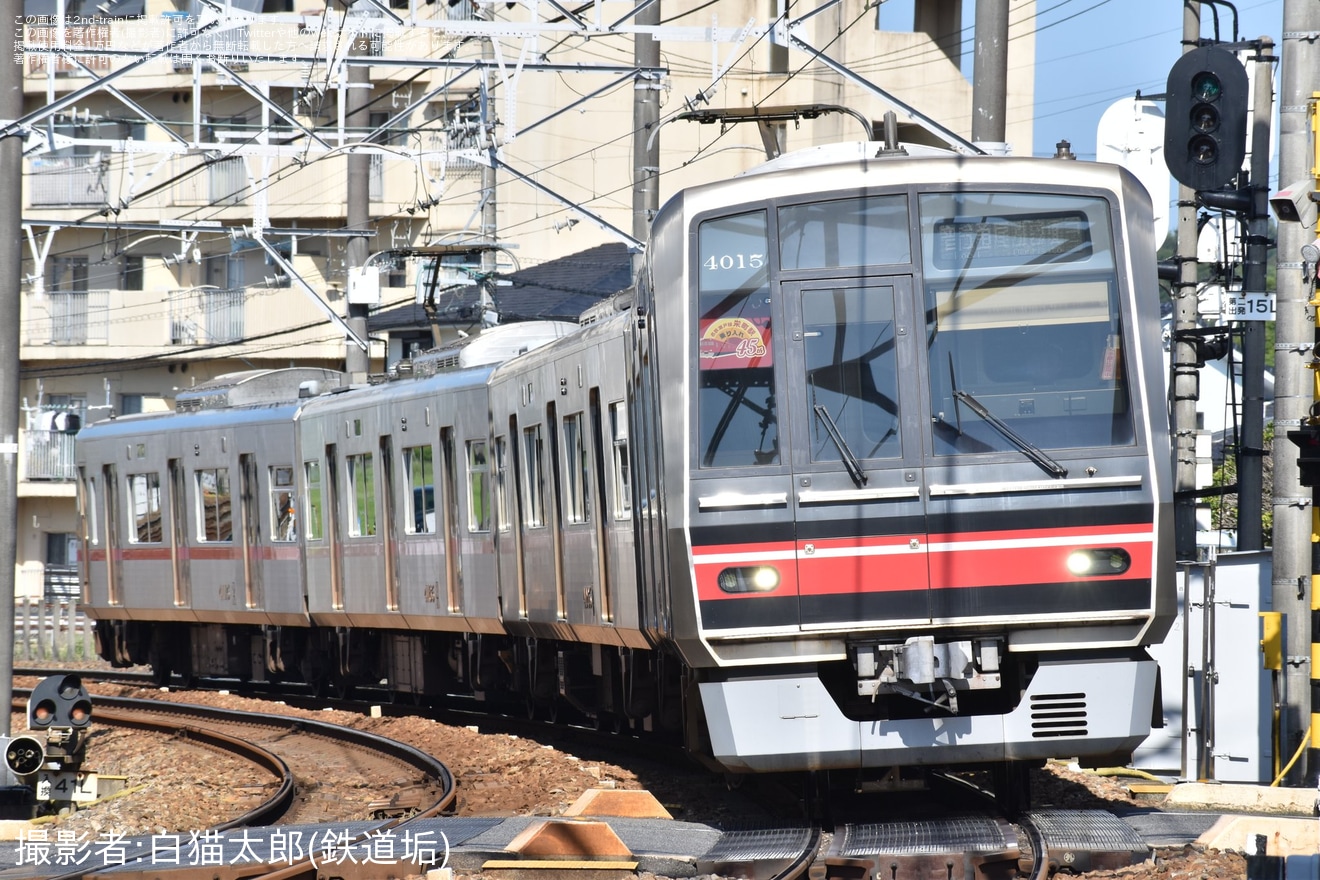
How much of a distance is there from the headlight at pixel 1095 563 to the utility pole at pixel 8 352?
6.95m

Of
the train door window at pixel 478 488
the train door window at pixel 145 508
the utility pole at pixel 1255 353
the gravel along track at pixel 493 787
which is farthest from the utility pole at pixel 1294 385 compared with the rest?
the train door window at pixel 145 508

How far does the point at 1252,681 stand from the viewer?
11258mm

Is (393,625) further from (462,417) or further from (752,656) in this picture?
(752,656)

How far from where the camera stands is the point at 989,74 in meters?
12.1

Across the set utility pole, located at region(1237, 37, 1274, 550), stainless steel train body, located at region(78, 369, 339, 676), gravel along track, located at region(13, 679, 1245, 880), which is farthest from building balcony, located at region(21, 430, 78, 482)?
utility pole, located at region(1237, 37, 1274, 550)

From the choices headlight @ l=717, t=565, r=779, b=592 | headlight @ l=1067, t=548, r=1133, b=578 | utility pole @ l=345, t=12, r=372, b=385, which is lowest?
headlight @ l=717, t=565, r=779, b=592

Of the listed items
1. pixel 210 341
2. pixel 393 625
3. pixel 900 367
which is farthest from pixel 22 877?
pixel 210 341

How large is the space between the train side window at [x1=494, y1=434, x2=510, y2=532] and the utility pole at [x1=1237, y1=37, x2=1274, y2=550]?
4971 mm

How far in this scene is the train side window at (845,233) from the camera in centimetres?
856

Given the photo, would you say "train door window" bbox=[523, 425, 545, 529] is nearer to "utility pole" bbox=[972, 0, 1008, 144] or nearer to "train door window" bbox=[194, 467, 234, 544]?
"utility pole" bbox=[972, 0, 1008, 144]

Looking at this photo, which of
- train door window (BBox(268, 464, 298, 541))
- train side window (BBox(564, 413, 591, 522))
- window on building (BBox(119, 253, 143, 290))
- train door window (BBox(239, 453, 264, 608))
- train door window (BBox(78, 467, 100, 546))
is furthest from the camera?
window on building (BBox(119, 253, 143, 290))

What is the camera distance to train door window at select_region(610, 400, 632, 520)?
11.2 m

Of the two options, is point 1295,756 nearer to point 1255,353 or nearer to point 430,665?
point 1255,353

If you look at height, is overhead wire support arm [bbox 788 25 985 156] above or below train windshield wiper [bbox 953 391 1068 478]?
above
